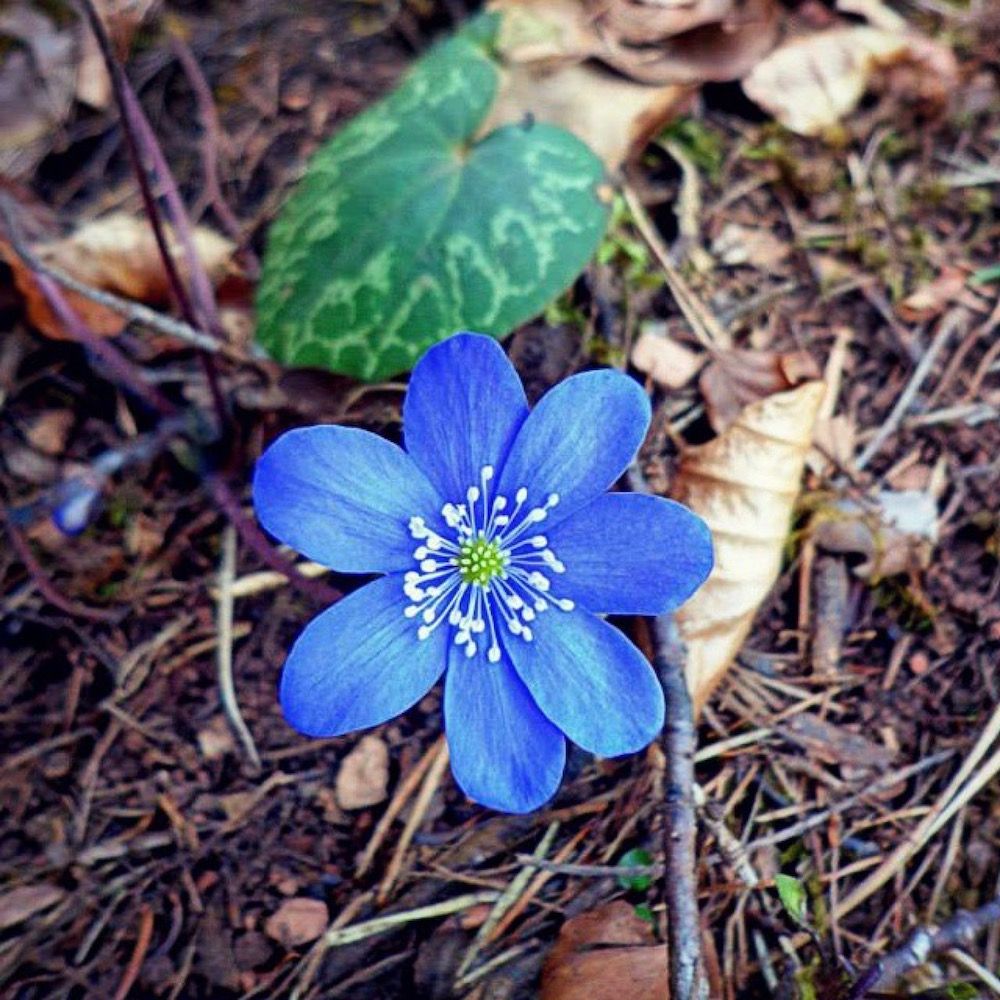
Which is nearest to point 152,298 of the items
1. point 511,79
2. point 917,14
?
point 511,79

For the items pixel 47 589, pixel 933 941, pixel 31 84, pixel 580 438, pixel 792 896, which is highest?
pixel 31 84

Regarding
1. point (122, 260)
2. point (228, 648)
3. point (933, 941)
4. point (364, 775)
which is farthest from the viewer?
point (122, 260)

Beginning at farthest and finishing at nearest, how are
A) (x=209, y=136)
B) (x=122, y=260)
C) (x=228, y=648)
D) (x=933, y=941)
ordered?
1. (x=209, y=136)
2. (x=122, y=260)
3. (x=228, y=648)
4. (x=933, y=941)

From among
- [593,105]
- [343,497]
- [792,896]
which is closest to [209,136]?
[593,105]

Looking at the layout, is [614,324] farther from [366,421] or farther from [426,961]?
[426,961]

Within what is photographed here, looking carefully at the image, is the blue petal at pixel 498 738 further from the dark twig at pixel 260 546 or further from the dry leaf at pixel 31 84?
the dry leaf at pixel 31 84

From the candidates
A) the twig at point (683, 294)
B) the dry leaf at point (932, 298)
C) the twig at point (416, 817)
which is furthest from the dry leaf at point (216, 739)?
the dry leaf at point (932, 298)

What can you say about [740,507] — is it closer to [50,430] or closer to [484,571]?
[484,571]
